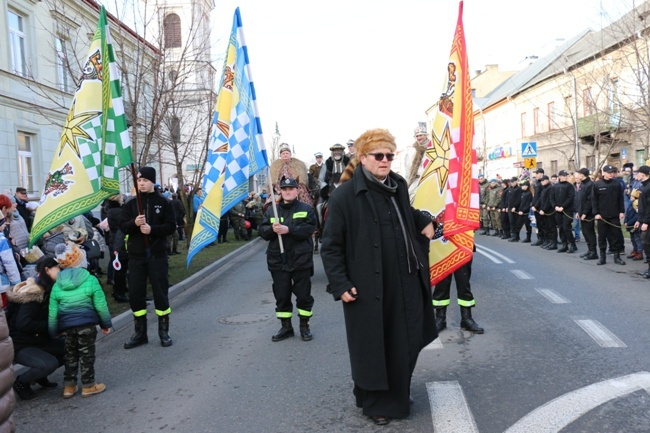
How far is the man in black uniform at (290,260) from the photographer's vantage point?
670 centimetres

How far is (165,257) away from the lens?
6945mm

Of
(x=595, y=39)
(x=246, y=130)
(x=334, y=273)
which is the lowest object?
(x=334, y=273)

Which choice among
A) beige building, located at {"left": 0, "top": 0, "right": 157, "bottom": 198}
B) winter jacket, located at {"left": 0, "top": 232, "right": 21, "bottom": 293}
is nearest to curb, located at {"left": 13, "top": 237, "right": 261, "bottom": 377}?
winter jacket, located at {"left": 0, "top": 232, "right": 21, "bottom": 293}

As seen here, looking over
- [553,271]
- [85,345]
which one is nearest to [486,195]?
[553,271]

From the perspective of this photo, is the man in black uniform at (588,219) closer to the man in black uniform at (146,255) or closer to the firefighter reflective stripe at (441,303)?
the firefighter reflective stripe at (441,303)

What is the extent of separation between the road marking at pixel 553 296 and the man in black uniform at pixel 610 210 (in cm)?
414

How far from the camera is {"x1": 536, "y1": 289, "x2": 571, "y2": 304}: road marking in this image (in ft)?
26.6

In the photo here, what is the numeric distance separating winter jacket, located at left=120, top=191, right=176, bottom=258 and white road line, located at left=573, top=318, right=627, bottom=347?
4.84 metres

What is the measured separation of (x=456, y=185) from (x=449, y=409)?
2.11 m

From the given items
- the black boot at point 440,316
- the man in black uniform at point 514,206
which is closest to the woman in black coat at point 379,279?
the black boot at point 440,316

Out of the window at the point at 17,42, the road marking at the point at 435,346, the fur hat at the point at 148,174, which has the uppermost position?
the window at the point at 17,42

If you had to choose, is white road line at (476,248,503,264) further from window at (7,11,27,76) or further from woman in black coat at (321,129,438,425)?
window at (7,11,27,76)

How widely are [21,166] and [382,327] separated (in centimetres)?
2041

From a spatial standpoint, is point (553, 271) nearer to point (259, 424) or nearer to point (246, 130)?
point (246, 130)
